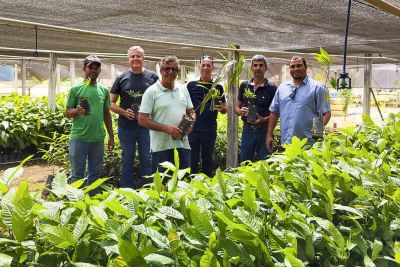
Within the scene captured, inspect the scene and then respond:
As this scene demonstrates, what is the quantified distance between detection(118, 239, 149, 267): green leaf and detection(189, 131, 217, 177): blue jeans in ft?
12.4

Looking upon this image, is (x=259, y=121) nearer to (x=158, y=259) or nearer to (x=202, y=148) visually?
(x=202, y=148)

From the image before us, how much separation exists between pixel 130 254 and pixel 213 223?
375 mm

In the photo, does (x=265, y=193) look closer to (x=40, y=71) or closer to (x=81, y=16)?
(x=81, y=16)

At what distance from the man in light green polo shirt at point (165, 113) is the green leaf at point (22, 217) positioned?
2594 mm

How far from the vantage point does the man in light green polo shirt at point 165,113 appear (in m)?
4.00

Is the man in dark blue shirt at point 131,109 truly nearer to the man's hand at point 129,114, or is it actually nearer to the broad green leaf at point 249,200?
the man's hand at point 129,114

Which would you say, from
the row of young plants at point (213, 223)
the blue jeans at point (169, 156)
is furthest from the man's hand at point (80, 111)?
the row of young plants at point (213, 223)

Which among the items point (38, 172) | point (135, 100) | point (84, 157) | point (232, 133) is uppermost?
point (135, 100)

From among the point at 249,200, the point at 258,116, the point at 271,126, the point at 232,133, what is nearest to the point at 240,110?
the point at 258,116

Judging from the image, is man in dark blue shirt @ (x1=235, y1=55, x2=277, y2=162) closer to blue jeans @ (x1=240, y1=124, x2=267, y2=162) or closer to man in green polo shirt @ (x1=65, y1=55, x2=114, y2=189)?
blue jeans @ (x1=240, y1=124, x2=267, y2=162)

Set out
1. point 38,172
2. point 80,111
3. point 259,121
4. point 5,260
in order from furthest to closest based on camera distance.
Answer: point 38,172, point 259,121, point 80,111, point 5,260

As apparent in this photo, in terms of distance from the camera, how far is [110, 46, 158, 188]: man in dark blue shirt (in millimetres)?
4547

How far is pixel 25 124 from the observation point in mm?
7773

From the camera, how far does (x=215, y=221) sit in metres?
1.60
